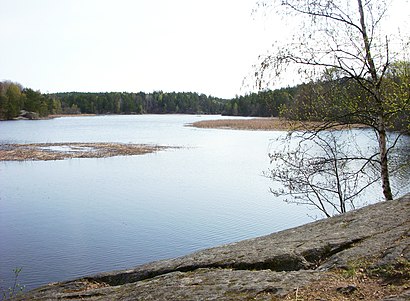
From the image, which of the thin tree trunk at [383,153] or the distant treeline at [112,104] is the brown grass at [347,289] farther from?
the distant treeline at [112,104]

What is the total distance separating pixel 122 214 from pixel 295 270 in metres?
9.88

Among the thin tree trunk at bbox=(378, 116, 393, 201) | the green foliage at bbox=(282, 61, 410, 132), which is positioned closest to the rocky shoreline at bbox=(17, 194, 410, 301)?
the thin tree trunk at bbox=(378, 116, 393, 201)

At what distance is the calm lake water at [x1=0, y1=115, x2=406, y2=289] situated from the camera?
9820mm

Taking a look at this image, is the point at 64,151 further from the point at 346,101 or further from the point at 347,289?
the point at 347,289

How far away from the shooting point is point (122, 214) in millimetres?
13422

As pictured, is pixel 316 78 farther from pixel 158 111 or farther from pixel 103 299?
pixel 158 111

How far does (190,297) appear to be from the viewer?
12.7 ft

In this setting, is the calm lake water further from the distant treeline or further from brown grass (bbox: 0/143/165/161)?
the distant treeline

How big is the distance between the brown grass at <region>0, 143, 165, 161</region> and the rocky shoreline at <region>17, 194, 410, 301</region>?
23.9 meters

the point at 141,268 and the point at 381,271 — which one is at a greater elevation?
the point at 381,271

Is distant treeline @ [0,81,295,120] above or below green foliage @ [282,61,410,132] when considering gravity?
above

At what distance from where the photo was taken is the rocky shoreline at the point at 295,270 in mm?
3561

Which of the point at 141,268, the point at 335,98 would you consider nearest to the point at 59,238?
the point at 141,268

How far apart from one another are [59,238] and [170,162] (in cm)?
1394
